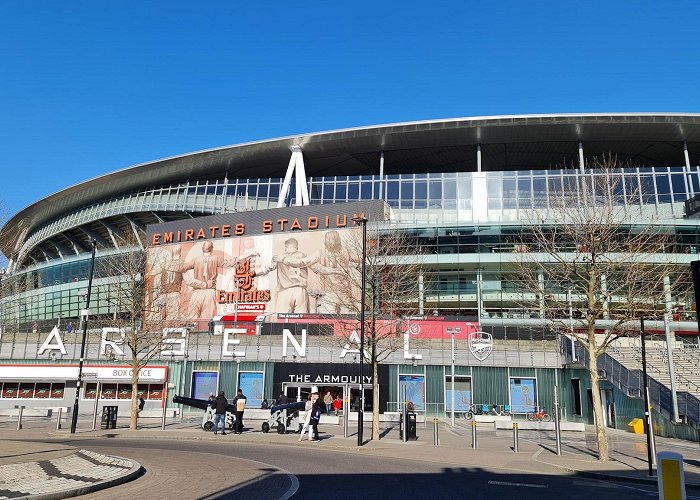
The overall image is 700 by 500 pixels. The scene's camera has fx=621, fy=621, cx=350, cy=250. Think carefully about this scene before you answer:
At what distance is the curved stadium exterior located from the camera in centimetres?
3800

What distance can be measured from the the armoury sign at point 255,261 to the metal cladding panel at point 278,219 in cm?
9

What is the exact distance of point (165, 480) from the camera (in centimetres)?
1288

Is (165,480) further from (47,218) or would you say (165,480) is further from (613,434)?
(47,218)

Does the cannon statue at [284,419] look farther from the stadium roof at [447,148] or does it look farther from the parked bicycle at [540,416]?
the stadium roof at [447,148]

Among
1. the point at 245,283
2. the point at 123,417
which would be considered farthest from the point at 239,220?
the point at 123,417

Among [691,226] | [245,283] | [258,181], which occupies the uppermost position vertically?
[258,181]

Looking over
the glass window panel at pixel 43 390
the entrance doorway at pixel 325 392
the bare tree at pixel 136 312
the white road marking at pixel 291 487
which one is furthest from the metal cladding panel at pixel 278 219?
the white road marking at pixel 291 487

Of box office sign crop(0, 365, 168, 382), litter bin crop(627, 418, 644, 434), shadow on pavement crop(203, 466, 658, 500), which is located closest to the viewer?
shadow on pavement crop(203, 466, 658, 500)

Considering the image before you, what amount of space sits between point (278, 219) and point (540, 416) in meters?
31.8

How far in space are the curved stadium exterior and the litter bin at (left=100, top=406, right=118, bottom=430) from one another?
11.6m

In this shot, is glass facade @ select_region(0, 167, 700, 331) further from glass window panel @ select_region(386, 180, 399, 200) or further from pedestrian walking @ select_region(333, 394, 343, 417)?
pedestrian walking @ select_region(333, 394, 343, 417)

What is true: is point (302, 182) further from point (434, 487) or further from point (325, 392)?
point (434, 487)

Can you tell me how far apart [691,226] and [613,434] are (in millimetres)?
29894

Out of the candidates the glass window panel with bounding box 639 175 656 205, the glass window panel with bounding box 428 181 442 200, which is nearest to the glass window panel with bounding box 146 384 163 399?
the glass window panel with bounding box 428 181 442 200
